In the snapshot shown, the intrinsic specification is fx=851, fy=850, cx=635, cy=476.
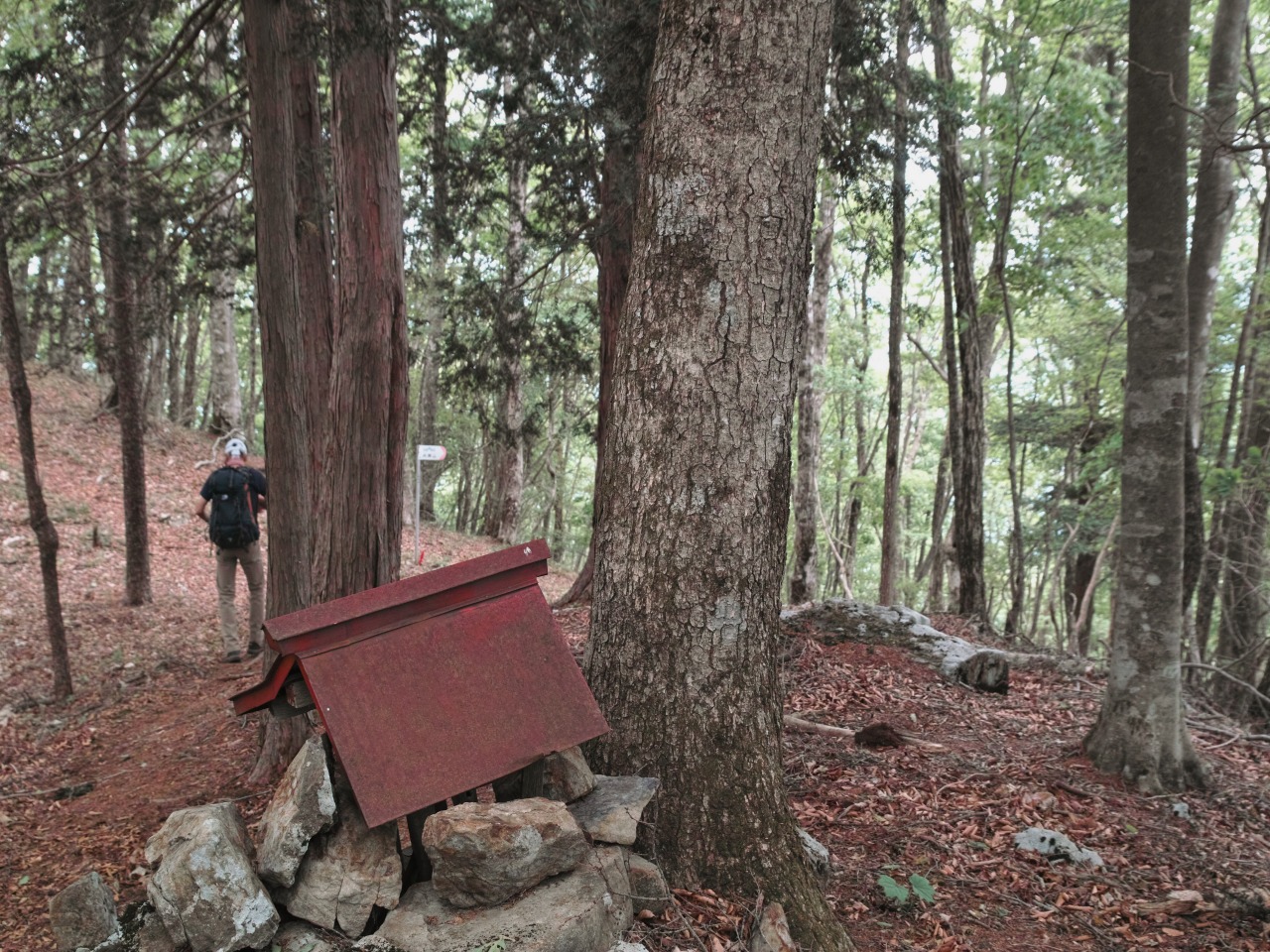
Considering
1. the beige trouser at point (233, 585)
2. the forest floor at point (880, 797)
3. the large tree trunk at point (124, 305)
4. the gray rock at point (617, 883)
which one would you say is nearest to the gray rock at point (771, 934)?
the forest floor at point (880, 797)

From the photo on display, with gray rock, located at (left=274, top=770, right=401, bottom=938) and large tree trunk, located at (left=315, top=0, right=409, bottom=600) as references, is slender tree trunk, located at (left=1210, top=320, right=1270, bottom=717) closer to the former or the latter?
large tree trunk, located at (left=315, top=0, right=409, bottom=600)

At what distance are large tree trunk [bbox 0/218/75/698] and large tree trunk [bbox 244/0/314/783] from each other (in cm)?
259

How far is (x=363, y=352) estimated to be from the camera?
5152mm

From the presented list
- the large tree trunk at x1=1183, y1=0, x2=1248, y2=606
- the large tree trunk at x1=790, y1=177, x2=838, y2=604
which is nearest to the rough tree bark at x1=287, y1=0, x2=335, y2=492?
the large tree trunk at x1=790, y1=177, x2=838, y2=604

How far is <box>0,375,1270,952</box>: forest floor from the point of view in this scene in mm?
3885

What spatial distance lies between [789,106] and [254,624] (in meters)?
7.96

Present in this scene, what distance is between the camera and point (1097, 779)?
5457 mm

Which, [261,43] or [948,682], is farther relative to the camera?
[948,682]

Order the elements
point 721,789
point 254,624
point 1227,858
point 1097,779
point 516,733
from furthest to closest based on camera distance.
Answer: point 254,624 → point 1097,779 → point 1227,858 → point 721,789 → point 516,733

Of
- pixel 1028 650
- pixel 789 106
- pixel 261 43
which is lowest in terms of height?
pixel 1028 650

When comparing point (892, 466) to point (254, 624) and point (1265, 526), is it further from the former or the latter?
point (254, 624)

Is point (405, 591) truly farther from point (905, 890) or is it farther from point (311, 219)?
point (311, 219)

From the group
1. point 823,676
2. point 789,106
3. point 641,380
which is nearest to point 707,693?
point 641,380

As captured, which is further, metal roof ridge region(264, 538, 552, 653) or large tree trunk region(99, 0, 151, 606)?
Result: large tree trunk region(99, 0, 151, 606)
